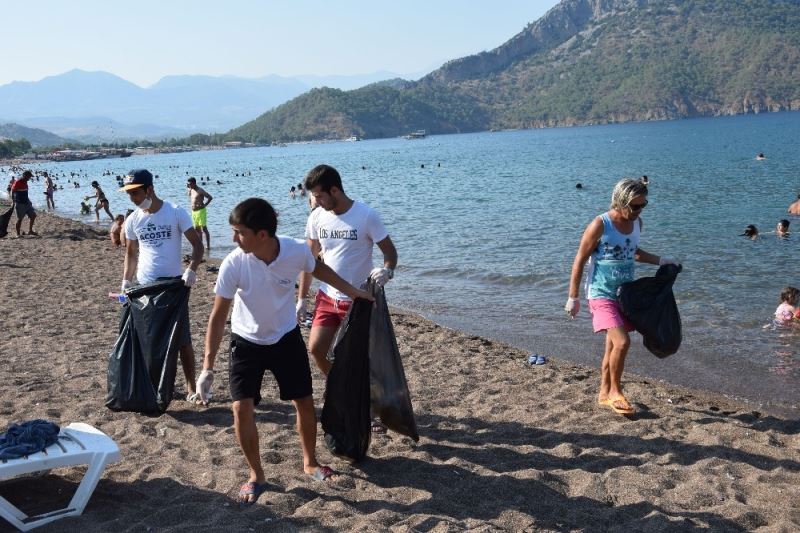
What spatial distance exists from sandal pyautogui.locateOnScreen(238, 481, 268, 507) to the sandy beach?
5 cm

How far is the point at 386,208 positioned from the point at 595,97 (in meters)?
166

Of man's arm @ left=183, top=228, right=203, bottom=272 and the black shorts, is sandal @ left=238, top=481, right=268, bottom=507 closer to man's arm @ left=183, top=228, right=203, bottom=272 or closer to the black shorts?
the black shorts

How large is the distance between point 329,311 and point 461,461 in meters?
1.38

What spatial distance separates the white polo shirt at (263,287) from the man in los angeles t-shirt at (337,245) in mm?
875

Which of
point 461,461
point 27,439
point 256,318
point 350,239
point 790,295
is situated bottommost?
point 461,461

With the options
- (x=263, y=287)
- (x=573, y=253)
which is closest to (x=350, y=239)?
(x=263, y=287)

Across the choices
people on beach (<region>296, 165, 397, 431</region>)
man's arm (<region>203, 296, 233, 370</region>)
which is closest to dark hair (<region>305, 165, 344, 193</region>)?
people on beach (<region>296, 165, 397, 431</region>)

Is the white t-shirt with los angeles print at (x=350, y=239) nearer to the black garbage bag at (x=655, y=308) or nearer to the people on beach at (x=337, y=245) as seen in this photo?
the people on beach at (x=337, y=245)

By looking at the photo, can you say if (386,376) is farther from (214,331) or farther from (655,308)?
(655,308)

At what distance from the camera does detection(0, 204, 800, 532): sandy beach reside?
14.2ft

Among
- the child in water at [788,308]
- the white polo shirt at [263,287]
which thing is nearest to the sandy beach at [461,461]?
the white polo shirt at [263,287]

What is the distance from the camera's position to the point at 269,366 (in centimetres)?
447

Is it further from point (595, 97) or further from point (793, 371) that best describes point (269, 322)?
point (595, 97)

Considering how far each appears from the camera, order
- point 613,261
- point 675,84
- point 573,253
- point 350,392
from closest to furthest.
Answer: point 350,392
point 613,261
point 573,253
point 675,84
